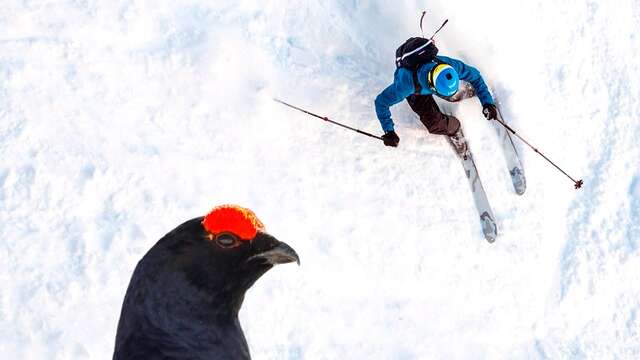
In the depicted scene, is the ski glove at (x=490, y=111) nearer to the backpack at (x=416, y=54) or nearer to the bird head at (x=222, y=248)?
the backpack at (x=416, y=54)

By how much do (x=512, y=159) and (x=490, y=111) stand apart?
0.72 metres

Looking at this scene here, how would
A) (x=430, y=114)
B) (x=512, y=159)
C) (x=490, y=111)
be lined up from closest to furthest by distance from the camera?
(x=490, y=111)
(x=430, y=114)
(x=512, y=159)

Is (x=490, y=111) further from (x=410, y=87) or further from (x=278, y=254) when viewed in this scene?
(x=278, y=254)

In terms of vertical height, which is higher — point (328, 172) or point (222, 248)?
point (328, 172)

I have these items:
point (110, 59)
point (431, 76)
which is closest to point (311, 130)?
point (431, 76)

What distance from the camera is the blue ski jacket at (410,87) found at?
6398 mm

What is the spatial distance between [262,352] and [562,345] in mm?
2639

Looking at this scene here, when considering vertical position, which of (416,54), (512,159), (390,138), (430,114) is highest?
(416,54)

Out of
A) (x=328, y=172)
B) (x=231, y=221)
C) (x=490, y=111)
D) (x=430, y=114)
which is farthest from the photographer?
(x=328, y=172)

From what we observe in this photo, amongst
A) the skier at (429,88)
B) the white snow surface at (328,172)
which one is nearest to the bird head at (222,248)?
the white snow surface at (328,172)

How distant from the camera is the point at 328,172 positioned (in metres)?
6.97

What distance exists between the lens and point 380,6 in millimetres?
7387

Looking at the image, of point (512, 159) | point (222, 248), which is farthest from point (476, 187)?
point (222, 248)

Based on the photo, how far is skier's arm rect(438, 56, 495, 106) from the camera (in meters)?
6.61
